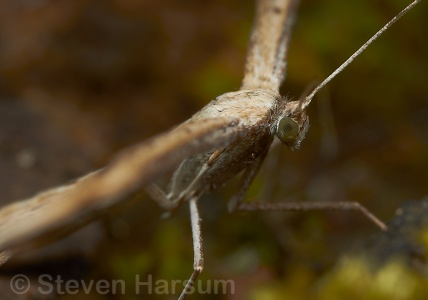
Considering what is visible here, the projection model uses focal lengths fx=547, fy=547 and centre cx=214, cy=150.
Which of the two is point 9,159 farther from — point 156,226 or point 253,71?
point 253,71

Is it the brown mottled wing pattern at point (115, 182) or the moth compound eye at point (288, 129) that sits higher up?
the moth compound eye at point (288, 129)

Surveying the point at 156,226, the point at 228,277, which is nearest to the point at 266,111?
the point at 228,277

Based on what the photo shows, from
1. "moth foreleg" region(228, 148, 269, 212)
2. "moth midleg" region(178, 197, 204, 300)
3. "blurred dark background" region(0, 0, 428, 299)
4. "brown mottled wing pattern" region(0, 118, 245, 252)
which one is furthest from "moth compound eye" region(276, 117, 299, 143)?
"blurred dark background" region(0, 0, 428, 299)

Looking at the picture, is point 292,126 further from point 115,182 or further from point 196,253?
point 115,182

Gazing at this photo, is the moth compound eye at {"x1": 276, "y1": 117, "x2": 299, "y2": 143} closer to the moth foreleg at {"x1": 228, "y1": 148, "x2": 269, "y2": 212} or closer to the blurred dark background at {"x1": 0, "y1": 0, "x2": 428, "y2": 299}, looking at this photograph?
the moth foreleg at {"x1": 228, "y1": 148, "x2": 269, "y2": 212}

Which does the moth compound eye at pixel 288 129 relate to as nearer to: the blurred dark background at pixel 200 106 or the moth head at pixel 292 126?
the moth head at pixel 292 126

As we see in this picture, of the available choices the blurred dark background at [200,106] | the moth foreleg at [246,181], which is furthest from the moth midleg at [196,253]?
the blurred dark background at [200,106]
